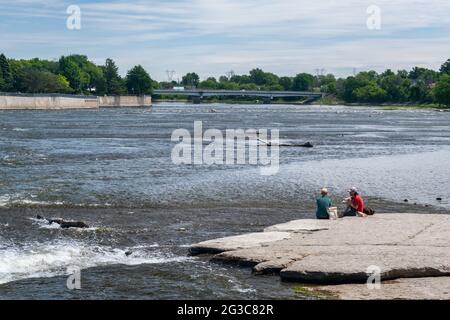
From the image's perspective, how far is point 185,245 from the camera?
76.3ft

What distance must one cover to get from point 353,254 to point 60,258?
314 inches

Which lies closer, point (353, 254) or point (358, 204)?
point (353, 254)

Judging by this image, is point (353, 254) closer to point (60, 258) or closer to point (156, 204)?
point (60, 258)

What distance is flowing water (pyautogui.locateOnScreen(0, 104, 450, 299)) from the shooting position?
18.9 m

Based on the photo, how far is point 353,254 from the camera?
787 inches

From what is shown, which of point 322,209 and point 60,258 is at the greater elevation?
point 322,209

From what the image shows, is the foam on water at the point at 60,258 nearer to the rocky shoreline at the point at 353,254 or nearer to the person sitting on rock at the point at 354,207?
the rocky shoreline at the point at 353,254

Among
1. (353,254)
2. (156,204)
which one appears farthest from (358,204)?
(156,204)

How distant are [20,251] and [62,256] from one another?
141 centimetres

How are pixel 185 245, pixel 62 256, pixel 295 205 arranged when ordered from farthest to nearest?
pixel 295 205 → pixel 185 245 → pixel 62 256
